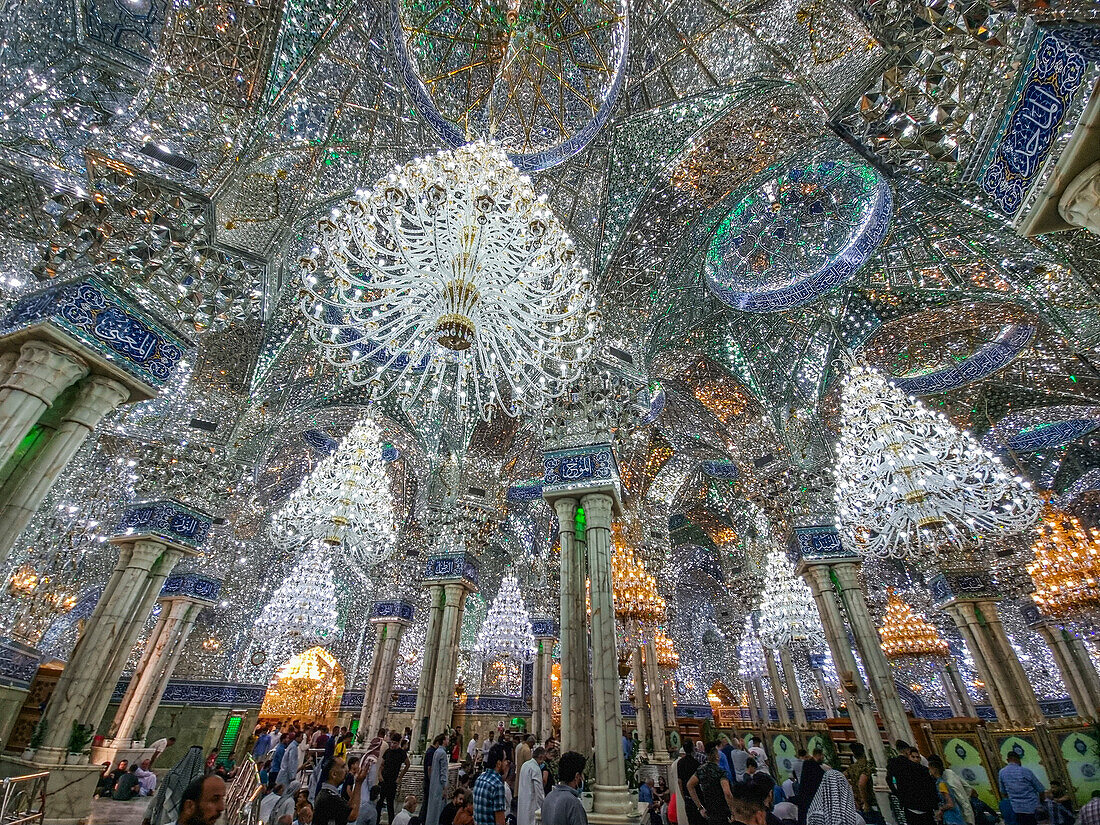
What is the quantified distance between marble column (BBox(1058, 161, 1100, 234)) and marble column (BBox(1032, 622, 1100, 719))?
39.6ft

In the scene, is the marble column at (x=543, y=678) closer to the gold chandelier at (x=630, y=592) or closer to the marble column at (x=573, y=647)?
the gold chandelier at (x=630, y=592)

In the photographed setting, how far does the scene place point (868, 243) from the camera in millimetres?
6809

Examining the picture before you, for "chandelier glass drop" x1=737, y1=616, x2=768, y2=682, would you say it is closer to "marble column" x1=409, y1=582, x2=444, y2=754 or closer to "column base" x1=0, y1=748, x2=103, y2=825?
"marble column" x1=409, y1=582, x2=444, y2=754

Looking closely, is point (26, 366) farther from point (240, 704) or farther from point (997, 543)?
point (997, 543)

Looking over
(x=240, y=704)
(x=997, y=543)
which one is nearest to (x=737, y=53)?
(x=997, y=543)

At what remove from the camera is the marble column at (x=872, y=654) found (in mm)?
6078

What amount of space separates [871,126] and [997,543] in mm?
9676

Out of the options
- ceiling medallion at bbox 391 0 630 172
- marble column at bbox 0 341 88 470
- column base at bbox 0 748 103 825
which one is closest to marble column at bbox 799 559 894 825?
ceiling medallion at bbox 391 0 630 172

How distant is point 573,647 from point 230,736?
11916mm

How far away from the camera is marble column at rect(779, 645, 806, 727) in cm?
1092

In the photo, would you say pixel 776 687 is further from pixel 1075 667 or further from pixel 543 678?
pixel 1075 667

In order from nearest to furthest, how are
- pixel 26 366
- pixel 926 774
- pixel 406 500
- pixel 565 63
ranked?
pixel 26 366 → pixel 926 774 → pixel 565 63 → pixel 406 500

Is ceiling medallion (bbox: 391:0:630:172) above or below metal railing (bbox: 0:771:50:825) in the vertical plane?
above

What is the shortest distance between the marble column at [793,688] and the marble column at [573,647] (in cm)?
851
